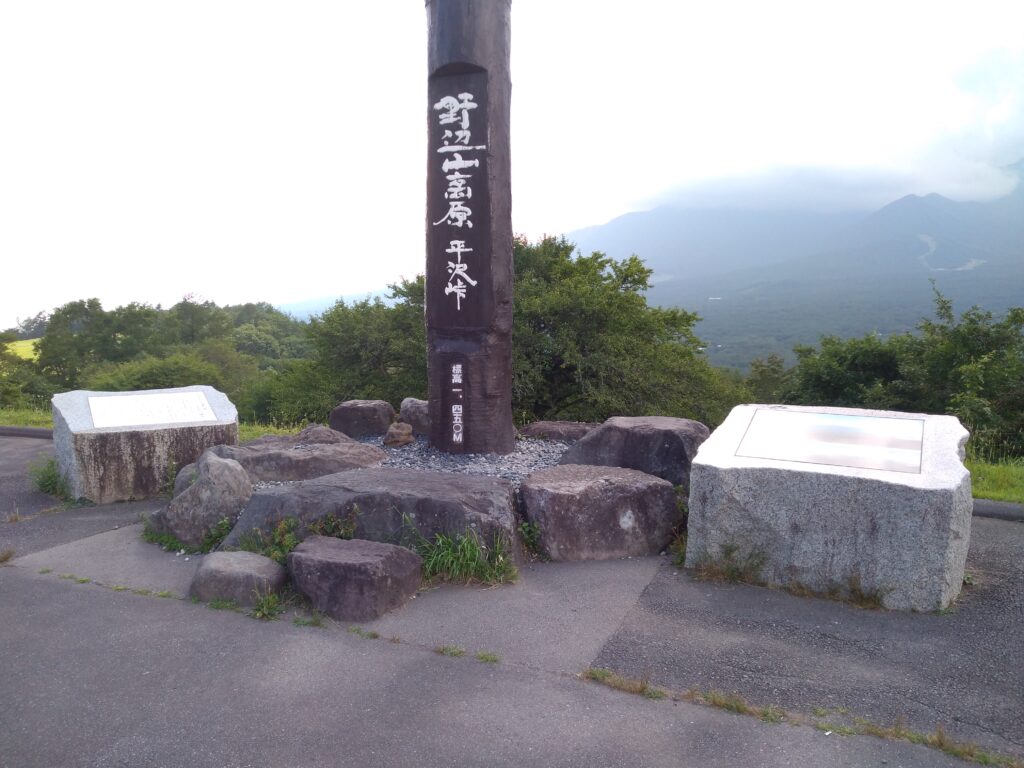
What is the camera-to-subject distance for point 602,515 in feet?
16.4

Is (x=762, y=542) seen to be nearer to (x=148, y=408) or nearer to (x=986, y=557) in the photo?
(x=986, y=557)

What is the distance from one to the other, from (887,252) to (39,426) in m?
214

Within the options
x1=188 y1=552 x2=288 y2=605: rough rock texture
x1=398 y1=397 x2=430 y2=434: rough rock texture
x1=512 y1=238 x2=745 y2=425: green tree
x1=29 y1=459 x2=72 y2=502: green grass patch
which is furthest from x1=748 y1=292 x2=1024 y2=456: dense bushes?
x1=29 y1=459 x2=72 y2=502: green grass patch

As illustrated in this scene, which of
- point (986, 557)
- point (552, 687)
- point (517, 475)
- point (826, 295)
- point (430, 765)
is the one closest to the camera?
point (430, 765)

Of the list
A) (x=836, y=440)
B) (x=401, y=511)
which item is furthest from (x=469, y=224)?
(x=836, y=440)

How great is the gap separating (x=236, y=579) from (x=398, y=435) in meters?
3.26

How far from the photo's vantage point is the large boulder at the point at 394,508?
4.69 metres

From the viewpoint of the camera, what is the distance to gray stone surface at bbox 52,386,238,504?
6.45 meters

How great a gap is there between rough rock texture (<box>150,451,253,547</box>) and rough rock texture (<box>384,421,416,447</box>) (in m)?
2.06

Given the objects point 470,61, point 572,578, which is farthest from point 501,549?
point 470,61

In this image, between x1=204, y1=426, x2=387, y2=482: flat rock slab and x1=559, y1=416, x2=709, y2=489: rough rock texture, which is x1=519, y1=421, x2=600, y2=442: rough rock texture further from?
x1=204, y1=426, x2=387, y2=482: flat rock slab

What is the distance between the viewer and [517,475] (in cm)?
588

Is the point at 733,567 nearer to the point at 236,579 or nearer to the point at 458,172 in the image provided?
the point at 236,579

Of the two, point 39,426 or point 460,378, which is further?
point 39,426
